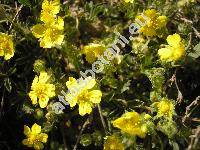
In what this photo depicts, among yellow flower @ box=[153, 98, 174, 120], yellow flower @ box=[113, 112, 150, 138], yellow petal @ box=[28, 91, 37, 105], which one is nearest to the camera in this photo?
yellow flower @ box=[113, 112, 150, 138]

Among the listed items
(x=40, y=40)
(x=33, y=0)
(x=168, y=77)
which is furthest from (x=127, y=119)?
(x=33, y=0)

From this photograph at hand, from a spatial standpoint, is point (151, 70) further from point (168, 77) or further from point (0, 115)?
point (0, 115)

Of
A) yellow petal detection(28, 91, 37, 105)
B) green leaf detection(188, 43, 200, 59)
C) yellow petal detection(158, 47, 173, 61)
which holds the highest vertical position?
yellow petal detection(158, 47, 173, 61)

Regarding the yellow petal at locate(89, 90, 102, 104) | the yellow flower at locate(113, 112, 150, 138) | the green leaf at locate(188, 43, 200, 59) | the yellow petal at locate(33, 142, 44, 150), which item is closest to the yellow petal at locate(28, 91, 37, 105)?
the yellow petal at locate(33, 142, 44, 150)

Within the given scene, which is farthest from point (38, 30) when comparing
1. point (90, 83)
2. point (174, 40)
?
point (174, 40)

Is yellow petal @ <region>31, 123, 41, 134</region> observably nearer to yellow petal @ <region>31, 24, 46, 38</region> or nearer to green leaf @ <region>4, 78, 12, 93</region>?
green leaf @ <region>4, 78, 12, 93</region>
